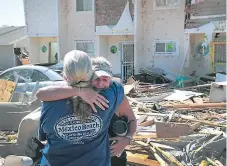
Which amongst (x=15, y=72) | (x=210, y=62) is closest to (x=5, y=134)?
(x=15, y=72)

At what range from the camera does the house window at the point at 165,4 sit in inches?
689

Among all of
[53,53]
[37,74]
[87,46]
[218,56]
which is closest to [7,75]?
[37,74]

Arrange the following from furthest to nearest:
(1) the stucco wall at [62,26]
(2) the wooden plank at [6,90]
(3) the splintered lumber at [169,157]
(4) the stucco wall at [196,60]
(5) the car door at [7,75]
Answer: (1) the stucco wall at [62,26] → (4) the stucco wall at [196,60] → (5) the car door at [7,75] → (2) the wooden plank at [6,90] → (3) the splintered lumber at [169,157]

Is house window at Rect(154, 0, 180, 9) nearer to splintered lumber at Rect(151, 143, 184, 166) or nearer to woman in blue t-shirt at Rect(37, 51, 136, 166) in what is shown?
splintered lumber at Rect(151, 143, 184, 166)

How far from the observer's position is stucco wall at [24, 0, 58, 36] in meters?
20.6

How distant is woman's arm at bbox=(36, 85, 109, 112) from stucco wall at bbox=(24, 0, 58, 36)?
19029 millimetres

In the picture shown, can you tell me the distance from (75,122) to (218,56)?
15478 millimetres

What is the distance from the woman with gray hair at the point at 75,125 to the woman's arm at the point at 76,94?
1.3 inches

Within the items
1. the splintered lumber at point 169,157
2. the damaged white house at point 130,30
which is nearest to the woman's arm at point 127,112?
the splintered lumber at point 169,157

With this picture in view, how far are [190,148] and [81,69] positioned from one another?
3251mm

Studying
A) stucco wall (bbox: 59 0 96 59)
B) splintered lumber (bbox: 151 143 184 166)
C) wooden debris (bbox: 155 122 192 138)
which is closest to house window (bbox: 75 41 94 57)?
stucco wall (bbox: 59 0 96 59)

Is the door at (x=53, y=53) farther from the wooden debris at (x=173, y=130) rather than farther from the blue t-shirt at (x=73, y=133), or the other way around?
the blue t-shirt at (x=73, y=133)

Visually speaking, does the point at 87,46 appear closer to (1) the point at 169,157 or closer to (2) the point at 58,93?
(1) the point at 169,157

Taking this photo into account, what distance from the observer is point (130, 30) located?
18.4 metres
